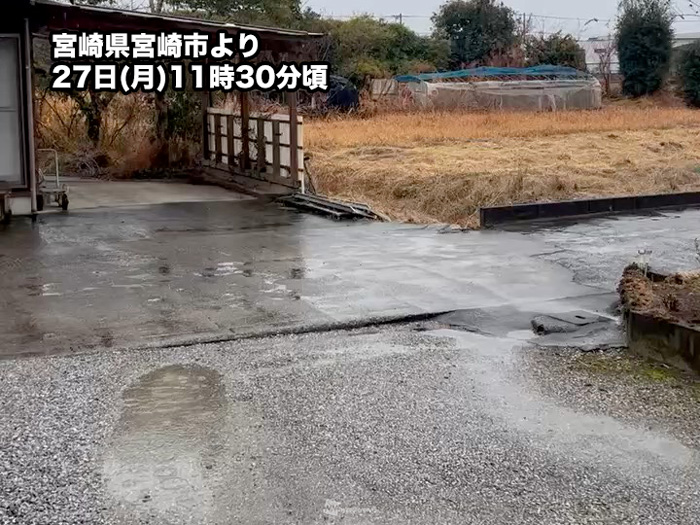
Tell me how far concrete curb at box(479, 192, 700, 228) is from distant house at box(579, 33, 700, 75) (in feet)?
88.6

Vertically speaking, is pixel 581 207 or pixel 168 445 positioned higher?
pixel 581 207

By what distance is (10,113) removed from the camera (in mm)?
10719

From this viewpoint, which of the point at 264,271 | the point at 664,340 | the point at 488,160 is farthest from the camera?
the point at 488,160

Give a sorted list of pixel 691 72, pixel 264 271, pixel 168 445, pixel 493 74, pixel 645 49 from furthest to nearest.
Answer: pixel 645 49 < pixel 691 72 < pixel 493 74 < pixel 264 271 < pixel 168 445

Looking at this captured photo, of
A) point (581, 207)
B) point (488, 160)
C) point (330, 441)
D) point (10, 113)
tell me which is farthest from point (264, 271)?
point (488, 160)

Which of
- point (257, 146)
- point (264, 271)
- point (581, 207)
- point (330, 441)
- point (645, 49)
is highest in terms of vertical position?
point (645, 49)

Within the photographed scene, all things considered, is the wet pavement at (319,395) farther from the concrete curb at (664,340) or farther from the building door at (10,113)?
the building door at (10,113)

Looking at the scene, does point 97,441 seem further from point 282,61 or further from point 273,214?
point 282,61

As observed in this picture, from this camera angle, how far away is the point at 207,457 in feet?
13.1

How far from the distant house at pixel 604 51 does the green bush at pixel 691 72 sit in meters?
3.07

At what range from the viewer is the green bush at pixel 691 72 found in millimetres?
32875

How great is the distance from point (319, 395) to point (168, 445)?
36.8 inches

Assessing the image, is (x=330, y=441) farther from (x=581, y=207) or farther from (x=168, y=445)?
(x=581, y=207)

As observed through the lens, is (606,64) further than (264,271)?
Yes
